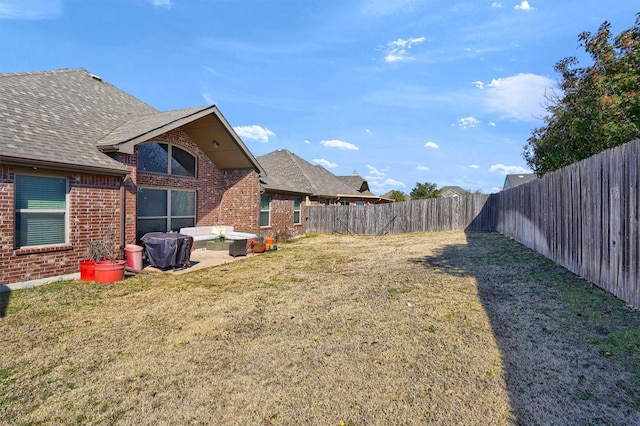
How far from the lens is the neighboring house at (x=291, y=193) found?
1694 cm

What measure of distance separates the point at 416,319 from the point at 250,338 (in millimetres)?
2581

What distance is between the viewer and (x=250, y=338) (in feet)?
15.7

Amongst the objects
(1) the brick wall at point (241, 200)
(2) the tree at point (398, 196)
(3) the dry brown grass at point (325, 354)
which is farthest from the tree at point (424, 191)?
(3) the dry brown grass at point (325, 354)

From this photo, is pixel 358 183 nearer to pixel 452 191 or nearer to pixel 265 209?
pixel 265 209

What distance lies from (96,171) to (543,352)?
32.0ft

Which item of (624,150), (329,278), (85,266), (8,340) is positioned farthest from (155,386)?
(624,150)

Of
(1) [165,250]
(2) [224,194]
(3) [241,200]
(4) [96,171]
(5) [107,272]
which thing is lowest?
(5) [107,272]

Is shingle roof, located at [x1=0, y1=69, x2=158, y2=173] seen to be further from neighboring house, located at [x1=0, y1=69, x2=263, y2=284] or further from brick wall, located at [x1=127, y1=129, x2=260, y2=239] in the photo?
brick wall, located at [x1=127, y1=129, x2=260, y2=239]

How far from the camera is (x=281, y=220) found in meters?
17.9

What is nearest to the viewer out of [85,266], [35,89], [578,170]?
[578,170]

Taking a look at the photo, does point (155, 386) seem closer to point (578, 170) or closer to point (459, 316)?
point (459, 316)

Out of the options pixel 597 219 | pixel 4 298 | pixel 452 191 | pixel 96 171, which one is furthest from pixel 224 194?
pixel 452 191

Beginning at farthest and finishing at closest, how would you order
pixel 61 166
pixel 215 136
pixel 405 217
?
pixel 405 217 → pixel 215 136 → pixel 61 166

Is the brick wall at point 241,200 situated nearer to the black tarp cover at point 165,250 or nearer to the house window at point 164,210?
the house window at point 164,210
